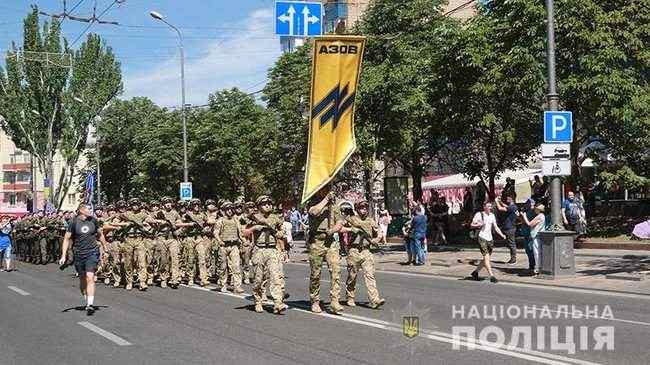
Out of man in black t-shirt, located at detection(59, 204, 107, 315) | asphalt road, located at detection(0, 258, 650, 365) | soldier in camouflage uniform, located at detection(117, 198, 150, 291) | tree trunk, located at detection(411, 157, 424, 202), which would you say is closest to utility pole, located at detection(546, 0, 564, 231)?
asphalt road, located at detection(0, 258, 650, 365)

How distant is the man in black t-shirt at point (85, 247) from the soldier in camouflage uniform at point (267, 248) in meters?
2.67

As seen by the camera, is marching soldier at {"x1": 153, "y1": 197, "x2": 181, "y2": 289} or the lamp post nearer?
the lamp post

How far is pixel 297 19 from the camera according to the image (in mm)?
17484

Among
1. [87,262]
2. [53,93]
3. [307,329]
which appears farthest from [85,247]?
[53,93]

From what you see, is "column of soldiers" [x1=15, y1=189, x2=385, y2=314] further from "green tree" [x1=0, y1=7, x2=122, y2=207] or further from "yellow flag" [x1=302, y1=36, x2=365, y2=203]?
"green tree" [x1=0, y1=7, x2=122, y2=207]

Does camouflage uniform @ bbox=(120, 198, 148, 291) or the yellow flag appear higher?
the yellow flag

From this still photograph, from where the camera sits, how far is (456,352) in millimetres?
8742

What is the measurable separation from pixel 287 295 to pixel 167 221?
389cm

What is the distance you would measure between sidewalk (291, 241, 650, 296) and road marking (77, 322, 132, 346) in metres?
9.28

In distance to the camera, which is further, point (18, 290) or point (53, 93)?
point (53, 93)

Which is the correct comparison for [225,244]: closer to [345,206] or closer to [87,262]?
[87,262]

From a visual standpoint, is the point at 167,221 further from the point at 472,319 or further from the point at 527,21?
the point at 527,21

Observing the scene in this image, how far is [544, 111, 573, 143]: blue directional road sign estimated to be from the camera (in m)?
17.2

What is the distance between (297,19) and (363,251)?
697cm
